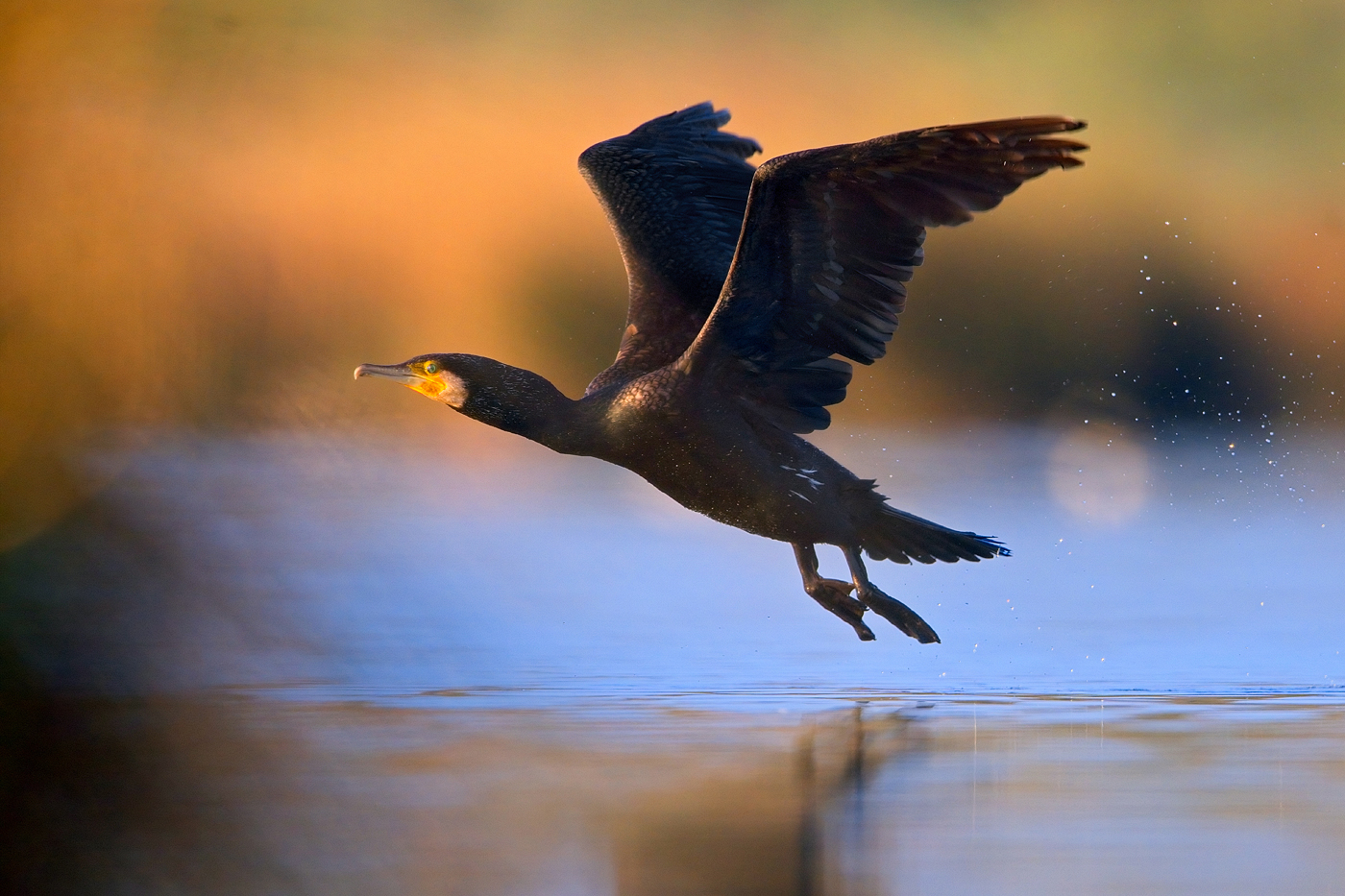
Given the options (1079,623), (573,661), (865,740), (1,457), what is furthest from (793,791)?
(1,457)

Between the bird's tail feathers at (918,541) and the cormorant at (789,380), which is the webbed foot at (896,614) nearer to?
the cormorant at (789,380)

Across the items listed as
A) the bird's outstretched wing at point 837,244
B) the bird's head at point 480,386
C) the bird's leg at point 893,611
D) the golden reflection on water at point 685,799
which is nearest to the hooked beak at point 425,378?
the bird's head at point 480,386

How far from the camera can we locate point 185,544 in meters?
11.9

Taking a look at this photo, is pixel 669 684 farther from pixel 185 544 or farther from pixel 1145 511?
pixel 1145 511

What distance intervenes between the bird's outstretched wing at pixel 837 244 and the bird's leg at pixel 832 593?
0.57m

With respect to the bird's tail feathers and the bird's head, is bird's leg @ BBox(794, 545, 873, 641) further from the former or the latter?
the bird's head

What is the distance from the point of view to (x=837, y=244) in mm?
7043

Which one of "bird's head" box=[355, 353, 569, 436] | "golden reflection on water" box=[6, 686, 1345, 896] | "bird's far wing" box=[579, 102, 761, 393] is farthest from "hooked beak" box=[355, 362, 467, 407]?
"golden reflection on water" box=[6, 686, 1345, 896]

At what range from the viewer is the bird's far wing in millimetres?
8453

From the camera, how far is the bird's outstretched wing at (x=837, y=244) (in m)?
6.40

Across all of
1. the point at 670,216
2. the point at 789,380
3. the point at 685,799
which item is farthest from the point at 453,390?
the point at 685,799

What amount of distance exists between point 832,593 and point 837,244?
61.0 inches

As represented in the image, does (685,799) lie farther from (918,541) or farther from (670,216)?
(670,216)

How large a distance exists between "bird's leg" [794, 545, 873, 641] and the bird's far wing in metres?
1.06
